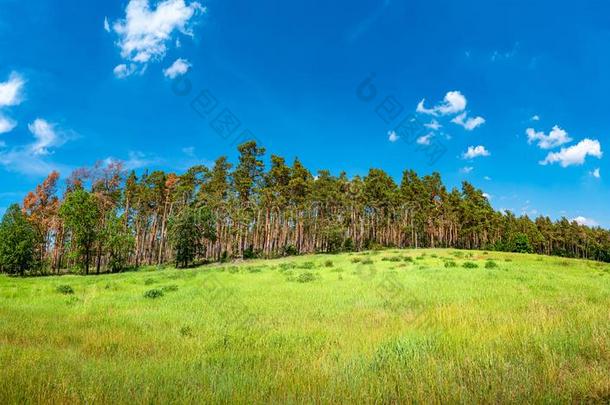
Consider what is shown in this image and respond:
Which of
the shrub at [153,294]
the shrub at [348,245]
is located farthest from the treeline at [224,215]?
the shrub at [153,294]

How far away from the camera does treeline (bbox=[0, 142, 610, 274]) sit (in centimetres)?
5122

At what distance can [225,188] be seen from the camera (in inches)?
2510

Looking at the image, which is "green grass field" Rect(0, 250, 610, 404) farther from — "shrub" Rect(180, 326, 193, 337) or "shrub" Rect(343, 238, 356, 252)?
"shrub" Rect(343, 238, 356, 252)

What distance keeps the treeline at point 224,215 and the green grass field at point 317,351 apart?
4216 centimetres

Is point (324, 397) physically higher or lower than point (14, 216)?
lower

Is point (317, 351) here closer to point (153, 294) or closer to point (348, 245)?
point (153, 294)

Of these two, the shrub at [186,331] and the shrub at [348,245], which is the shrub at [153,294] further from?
the shrub at [348,245]

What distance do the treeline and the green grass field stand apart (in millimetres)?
42161

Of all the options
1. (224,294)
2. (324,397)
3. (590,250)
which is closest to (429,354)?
(324,397)

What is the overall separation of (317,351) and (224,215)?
60.1 meters

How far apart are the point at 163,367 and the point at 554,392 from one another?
5.54 metres

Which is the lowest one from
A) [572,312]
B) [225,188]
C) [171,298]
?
A: [171,298]

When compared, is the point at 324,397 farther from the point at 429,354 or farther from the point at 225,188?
the point at 225,188

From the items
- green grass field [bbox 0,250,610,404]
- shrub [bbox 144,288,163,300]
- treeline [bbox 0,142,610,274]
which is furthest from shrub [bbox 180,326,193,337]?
treeline [bbox 0,142,610,274]
